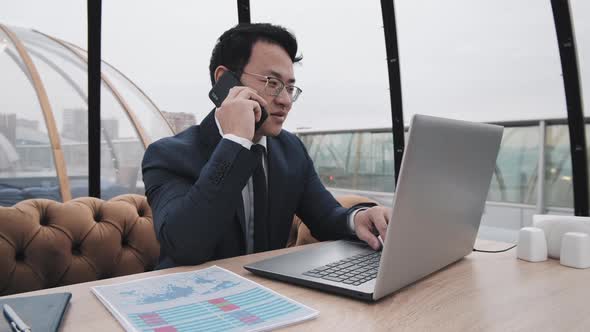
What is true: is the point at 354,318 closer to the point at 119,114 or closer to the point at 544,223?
the point at 544,223

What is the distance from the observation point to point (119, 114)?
12.3ft

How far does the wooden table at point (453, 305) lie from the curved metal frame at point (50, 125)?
3126 millimetres

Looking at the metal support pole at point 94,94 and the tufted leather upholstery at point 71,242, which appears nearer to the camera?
the tufted leather upholstery at point 71,242

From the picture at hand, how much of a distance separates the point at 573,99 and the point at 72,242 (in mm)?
3500

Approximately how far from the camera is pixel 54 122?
11.8 ft

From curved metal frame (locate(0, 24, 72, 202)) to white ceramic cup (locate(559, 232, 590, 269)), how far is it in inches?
147

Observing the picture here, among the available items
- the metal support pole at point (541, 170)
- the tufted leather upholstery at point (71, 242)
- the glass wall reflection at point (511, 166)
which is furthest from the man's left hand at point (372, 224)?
the metal support pole at point (541, 170)

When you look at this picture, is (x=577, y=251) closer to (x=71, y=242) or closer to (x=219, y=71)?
(x=219, y=71)

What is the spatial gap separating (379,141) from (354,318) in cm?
372

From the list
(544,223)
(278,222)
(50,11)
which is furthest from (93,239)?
(50,11)

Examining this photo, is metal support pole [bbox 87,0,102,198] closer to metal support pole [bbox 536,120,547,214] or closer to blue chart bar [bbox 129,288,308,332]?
blue chart bar [bbox 129,288,308,332]

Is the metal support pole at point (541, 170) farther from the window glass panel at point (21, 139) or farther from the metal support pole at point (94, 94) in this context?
the window glass panel at point (21, 139)

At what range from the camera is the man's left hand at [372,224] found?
3.93 ft

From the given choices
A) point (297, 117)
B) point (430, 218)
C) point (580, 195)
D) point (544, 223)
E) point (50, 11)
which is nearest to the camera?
point (430, 218)
